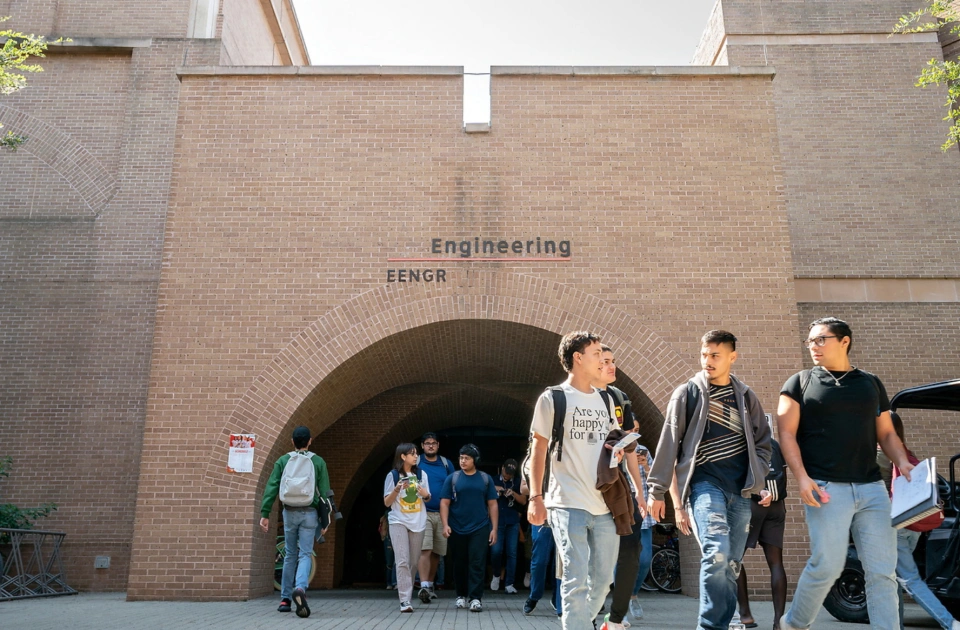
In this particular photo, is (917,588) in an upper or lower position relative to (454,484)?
lower

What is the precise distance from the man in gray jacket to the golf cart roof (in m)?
2.88

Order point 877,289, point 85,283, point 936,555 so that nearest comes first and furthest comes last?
point 936,555 < point 85,283 < point 877,289

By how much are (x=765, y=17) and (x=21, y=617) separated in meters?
15.8

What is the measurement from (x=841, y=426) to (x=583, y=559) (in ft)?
5.97

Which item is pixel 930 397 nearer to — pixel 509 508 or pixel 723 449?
pixel 723 449

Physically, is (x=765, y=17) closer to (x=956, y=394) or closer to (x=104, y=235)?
(x=956, y=394)

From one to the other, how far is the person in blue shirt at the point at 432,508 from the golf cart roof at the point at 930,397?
5055mm

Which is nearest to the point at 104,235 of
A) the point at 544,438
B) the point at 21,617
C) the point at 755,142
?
the point at 21,617

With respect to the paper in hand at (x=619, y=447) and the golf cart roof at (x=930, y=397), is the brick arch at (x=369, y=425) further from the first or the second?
the paper in hand at (x=619, y=447)

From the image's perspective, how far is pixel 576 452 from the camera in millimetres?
5035

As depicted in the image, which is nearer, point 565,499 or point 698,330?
point 565,499

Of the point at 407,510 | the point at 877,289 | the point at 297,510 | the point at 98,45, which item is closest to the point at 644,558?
the point at 407,510

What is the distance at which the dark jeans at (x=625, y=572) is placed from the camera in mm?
6301

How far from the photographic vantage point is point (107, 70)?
15562mm
